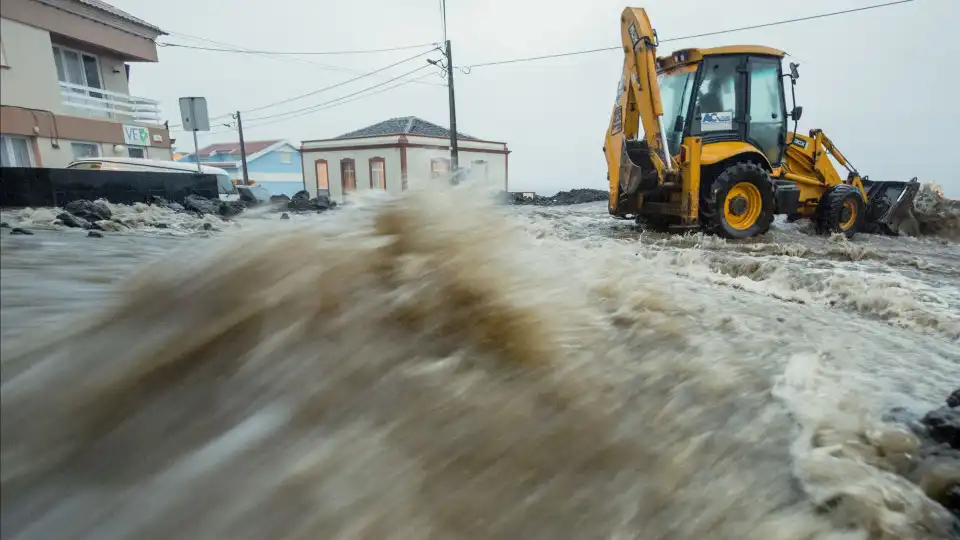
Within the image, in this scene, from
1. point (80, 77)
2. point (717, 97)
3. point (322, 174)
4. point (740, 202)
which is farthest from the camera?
point (717, 97)

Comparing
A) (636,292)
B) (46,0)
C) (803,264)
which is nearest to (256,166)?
(46,0)

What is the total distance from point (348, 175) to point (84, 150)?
815mm

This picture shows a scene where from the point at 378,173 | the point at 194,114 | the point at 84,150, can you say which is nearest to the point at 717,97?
the point at 378,173

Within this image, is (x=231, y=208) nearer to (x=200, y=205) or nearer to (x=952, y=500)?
(x=200, y=205)

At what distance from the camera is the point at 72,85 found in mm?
752

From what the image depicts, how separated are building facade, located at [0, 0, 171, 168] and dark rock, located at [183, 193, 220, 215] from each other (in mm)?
106

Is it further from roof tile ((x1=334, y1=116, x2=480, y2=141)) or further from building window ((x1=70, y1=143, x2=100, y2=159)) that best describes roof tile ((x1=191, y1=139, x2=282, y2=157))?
roof tile ((x1=334, y1=116, x2=480, y2=141))

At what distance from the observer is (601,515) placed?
91cm

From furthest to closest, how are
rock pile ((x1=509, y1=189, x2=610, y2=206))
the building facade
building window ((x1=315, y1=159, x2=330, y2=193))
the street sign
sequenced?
rock pile ((x1=509, y1=189, x2=610, y2=206)) → building window ((x1=315, y1=159, x2=330, y2=193)) → the street sign → the building facade

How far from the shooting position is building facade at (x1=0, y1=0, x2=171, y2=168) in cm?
65

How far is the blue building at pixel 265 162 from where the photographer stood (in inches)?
46.1

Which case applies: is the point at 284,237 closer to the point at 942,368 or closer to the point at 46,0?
the point at 46,0

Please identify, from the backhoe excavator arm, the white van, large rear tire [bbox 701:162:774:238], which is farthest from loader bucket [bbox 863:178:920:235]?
the white van

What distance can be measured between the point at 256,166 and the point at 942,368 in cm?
254
